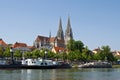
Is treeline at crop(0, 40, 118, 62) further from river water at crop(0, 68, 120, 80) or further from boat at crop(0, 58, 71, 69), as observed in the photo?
river water at crop(0, 68, 120, 80)

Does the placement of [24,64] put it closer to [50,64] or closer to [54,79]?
[50,64]

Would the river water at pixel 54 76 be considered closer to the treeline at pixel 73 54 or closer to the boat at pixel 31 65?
the boat at pixel 31 65

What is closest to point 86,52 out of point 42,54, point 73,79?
point 42,54

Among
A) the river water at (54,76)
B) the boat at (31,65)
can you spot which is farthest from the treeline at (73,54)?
the river water at (54,76)

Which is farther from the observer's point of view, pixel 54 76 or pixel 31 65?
pixel 31 65

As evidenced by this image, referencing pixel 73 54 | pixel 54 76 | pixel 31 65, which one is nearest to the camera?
pixel 54 76

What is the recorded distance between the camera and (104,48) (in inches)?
6265

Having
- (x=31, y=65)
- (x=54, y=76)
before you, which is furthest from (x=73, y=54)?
(x=54, y=76)

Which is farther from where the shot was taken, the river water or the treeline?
the treeline

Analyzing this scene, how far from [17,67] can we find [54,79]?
44845 mm

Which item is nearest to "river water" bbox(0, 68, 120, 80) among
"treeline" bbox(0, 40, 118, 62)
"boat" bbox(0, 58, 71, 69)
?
→ "boat" bbox(0, 58, 71, 69)

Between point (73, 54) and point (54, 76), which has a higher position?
point (73, 54)

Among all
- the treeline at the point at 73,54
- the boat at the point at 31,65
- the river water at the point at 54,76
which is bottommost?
the river water at the point at 54,76

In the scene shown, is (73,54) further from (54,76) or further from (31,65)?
(54,76)
